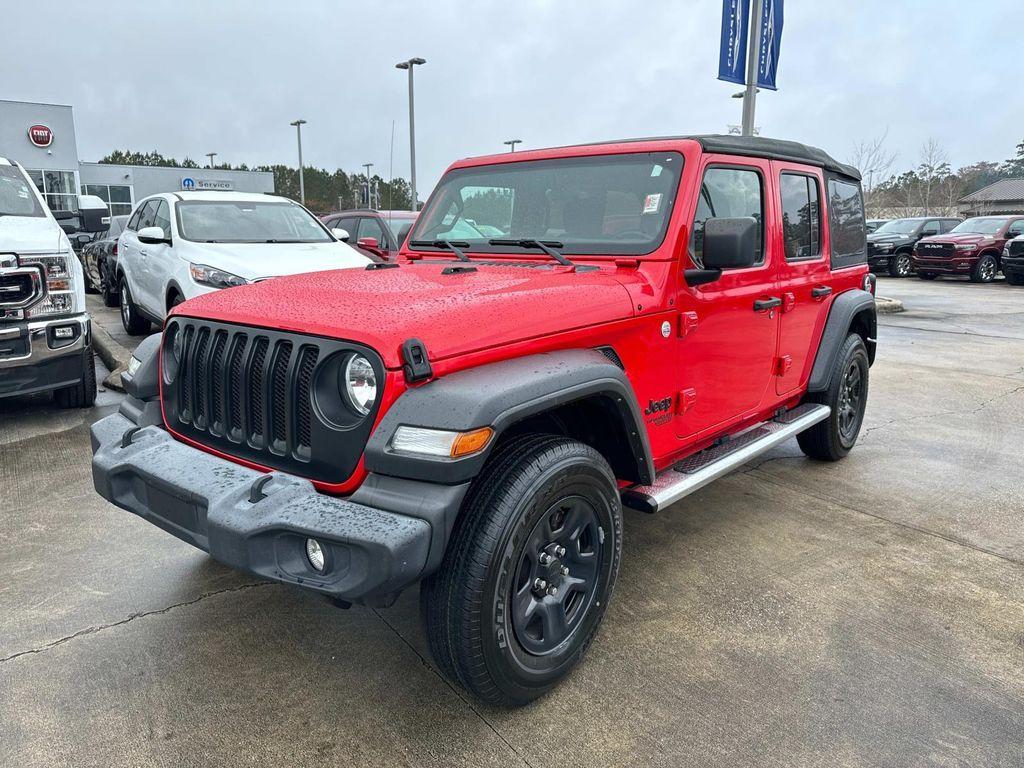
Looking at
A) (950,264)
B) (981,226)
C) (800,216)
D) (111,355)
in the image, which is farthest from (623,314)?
(981,226)

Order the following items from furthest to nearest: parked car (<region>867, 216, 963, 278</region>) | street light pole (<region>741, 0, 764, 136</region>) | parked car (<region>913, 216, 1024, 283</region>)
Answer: parked car (<region>867, 216, 963, 278</region>) → parked car (<region>913, 216, 1024, 283</region>) → street light pole (<region>741, 0, 764, 136</region>)

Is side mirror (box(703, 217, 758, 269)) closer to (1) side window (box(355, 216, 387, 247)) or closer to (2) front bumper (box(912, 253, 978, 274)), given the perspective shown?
(1) side window (box(355, 216, 387, 247))

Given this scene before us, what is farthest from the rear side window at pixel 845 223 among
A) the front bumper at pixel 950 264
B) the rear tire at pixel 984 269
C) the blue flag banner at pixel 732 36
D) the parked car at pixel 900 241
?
the parked car at pixel 900 241

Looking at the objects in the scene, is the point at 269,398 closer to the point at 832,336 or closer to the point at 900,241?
the point at 832,336

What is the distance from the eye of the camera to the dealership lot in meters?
2.34

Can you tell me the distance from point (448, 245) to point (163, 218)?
19.1ft

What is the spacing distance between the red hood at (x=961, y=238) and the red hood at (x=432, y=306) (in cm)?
2002

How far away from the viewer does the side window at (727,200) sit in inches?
126

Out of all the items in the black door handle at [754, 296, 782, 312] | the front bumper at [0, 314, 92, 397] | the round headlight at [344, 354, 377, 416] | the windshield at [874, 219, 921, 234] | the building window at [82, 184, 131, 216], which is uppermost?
the building window at [82, 184, 131, 216]

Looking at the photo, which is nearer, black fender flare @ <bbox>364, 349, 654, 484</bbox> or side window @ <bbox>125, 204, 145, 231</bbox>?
black fender flare @ <bbox>364, 349, 654, 484</bbox>

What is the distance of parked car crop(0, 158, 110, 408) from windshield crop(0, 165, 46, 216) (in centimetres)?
8

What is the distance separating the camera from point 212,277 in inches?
266

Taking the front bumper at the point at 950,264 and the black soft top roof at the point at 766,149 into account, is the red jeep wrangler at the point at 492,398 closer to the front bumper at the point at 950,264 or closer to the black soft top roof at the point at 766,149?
the black soft top roof at the point at 766,149

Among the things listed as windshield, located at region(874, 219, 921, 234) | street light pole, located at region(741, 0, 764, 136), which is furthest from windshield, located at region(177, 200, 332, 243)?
windshield, located at region(874, 219, 921, 234)
